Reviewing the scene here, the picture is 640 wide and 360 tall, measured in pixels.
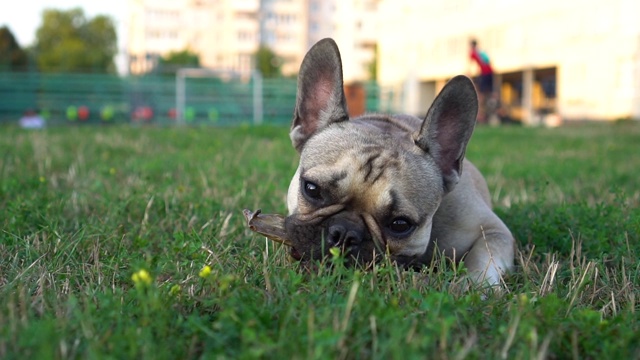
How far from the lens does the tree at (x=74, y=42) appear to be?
5084cm

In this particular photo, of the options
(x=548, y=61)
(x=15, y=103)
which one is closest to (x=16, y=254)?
(x=15, y=103)

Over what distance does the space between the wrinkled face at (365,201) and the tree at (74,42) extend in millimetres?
49294

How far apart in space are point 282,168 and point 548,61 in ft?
102

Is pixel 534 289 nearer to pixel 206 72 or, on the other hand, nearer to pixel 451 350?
pixel 451 350

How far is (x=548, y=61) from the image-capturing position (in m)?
34.3

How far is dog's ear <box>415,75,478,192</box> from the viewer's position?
9.88ft

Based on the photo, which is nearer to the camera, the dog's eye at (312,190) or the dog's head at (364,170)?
the dog's head at (364,170)

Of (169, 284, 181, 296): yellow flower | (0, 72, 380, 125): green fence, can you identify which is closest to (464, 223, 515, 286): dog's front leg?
(169, 284, 181, 296): yellow flower

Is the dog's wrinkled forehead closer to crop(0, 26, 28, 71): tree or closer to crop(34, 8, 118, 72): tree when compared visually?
crop(0, 26, 28, 71): tree

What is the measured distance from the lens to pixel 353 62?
213ft

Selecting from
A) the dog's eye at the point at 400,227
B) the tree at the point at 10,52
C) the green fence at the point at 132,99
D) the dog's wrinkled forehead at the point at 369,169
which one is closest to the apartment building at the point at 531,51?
the green fence at the point at 132,99

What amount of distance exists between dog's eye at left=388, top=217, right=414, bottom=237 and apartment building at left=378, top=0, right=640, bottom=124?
22603 mm

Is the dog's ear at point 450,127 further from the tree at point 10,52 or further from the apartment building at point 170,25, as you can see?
the apartment building at point 170,25

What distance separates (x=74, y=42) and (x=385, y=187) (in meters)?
58.5
